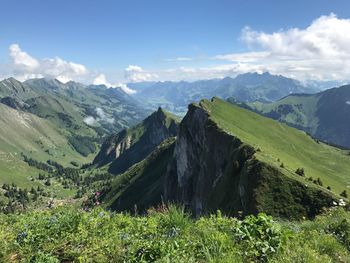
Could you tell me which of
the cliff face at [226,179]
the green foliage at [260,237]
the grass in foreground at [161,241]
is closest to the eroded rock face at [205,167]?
the cliff face at [226,179]

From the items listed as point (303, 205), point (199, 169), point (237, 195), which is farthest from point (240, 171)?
point (199, 169)

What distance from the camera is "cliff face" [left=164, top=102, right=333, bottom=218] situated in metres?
66.1

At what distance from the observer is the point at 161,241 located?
37.4 ft

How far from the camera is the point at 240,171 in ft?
286

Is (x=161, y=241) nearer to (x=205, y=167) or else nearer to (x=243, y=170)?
(x=243, y=170)

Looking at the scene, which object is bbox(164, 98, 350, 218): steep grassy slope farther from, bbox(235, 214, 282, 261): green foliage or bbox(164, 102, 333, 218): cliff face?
bbox(235, 214, 282, 261): green foliage

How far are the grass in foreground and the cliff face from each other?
5446mm

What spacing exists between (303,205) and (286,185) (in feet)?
16.3

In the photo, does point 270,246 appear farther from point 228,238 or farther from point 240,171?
point 240,171

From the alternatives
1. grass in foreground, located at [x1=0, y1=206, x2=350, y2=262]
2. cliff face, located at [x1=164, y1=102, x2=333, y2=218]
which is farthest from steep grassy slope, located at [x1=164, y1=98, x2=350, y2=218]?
grass in foreground, located at [x1=0, y1=206, x2=350, y2=262]

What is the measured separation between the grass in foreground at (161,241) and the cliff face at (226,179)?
5.45m

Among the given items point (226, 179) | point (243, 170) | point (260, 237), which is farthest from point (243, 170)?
point (260, 237)

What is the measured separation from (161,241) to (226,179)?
8345cm

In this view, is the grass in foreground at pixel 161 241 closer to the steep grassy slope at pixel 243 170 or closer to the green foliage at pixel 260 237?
the green foliage at pixel 260 237
